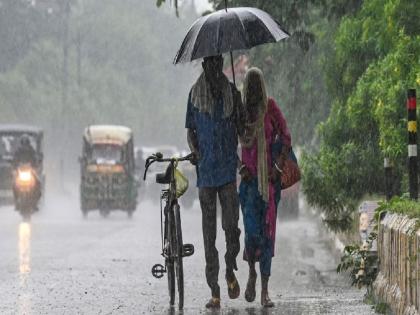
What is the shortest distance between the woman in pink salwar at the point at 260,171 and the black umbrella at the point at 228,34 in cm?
29

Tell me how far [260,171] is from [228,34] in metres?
1.08

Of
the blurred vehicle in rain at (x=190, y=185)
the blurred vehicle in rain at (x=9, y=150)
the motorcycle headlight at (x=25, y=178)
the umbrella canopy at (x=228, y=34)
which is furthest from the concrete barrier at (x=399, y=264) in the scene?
the blurred vehicle in rain at (x=190, y=185)

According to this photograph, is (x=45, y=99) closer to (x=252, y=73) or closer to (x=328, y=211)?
(x=328, y=211)

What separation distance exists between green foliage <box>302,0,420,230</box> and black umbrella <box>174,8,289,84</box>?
3.78 m

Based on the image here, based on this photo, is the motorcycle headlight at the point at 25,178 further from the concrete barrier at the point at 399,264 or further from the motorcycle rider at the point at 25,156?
the concrete barrier at the point at 399,264

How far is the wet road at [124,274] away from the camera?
1170cm

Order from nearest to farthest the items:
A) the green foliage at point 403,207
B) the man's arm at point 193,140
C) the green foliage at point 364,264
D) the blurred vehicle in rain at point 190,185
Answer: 1. the green foliage at point 403,207
2. the man's arm at point 193,140
3. the green foliage at point 364,264
4. the blurred vehicle in rain at point 190,185

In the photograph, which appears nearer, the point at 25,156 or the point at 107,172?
the point at 25,156

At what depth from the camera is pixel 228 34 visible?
1134 centimetres

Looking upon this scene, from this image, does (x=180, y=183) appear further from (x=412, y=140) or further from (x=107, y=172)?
(x=107, y=172)

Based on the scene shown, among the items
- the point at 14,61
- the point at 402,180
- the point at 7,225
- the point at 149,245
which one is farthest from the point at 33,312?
the point at 14,61

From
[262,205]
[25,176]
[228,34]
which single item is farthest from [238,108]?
[25,176]

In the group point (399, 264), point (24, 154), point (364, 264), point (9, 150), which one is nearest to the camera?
point (399, 264)

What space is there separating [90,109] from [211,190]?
74.6 meters
